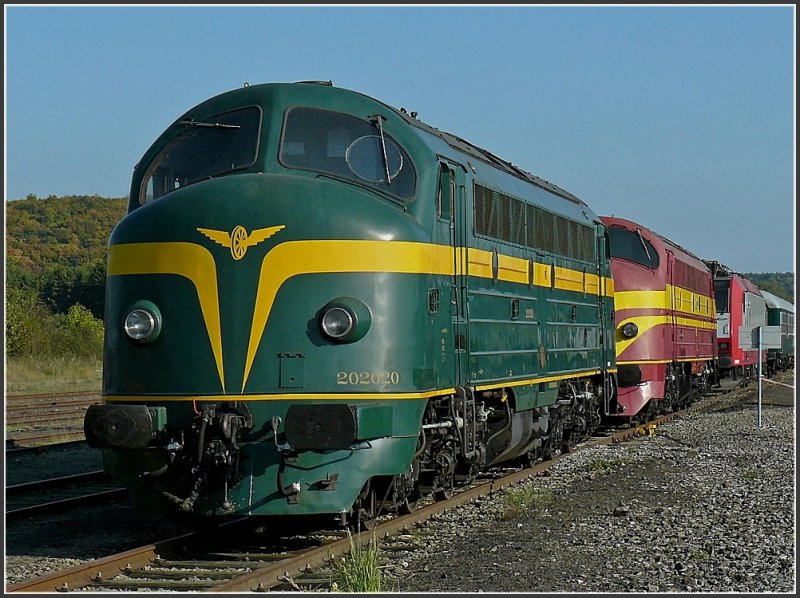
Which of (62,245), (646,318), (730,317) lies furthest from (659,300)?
(62,245)

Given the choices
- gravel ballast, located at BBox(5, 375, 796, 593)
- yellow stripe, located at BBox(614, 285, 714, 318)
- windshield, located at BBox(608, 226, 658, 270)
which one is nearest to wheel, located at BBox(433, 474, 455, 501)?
gravel ballast, located at BBox(5, 375, 796, 593)

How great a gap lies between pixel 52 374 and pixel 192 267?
31898mm

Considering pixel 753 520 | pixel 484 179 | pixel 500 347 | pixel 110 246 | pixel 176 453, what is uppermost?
pixel 484 179

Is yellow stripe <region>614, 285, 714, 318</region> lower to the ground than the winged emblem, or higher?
higher

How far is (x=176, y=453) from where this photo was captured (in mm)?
9500

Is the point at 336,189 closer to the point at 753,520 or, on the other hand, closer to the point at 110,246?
the point at 110,246

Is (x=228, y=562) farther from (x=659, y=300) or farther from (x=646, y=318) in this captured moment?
(x=659, y=300)

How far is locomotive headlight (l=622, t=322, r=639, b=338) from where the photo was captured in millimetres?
22766

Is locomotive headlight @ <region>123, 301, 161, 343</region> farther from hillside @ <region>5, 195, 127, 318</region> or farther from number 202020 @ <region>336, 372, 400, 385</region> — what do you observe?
hillside @ <region>5, 195, 127, 318</region>

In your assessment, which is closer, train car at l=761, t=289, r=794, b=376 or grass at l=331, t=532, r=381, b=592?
grass at l=331, t=532, r=381, b=592

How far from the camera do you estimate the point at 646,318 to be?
23.1 meters

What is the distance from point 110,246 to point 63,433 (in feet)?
37.3

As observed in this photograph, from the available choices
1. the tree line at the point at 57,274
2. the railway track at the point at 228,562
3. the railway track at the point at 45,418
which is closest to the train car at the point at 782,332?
the tree line at the point at 57,274

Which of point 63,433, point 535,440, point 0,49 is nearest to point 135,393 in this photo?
point 0,49
